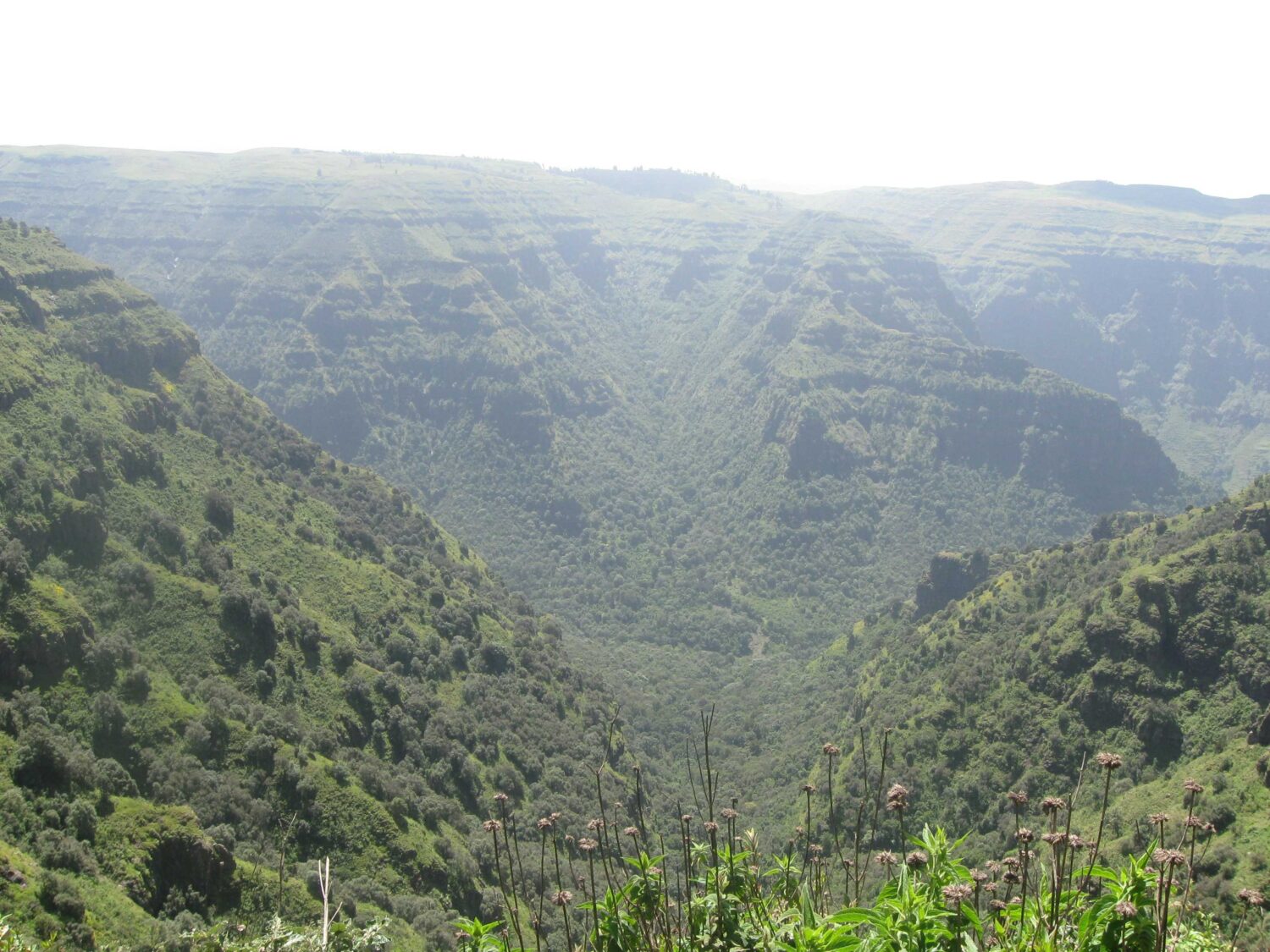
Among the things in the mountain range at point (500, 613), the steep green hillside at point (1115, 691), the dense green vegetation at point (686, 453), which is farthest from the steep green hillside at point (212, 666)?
the dense green vegetation at point (686, 453)

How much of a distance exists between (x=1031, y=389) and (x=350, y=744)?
15504 cm

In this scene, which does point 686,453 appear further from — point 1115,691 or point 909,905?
point 909,905

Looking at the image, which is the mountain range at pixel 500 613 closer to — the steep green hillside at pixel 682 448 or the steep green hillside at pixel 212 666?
the steep green hillside at pixel 212 666

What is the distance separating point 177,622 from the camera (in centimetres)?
5356

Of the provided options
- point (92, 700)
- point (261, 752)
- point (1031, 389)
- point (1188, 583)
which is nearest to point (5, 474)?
point (92, 700)

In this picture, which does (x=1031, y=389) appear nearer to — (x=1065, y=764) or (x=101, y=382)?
(x=1065, y=764)

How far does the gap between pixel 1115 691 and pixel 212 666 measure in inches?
2379

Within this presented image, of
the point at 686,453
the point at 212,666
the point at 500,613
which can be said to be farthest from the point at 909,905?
the point at 686,453

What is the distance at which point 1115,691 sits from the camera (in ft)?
192

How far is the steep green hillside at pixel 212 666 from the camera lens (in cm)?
3616

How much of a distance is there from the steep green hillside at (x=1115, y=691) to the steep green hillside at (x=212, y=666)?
2920cm

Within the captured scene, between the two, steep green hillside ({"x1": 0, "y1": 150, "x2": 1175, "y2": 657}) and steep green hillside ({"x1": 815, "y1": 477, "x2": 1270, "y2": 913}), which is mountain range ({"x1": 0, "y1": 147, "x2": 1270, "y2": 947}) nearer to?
steep green hillside ({"x1": 815, "y1": 477, "x2": 1270, "y2": 913})

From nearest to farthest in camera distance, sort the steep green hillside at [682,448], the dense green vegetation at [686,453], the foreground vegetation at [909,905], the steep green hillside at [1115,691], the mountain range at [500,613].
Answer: the foreground vegetation at [909,905]
the mountain range at [500,613]
the steep green hillside at [1115,691]
the dense green vegetation at [686,453]
the steep green hillside at [682,448]

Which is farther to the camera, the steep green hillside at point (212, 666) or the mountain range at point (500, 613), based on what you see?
the mountain range at point (500, 613)
